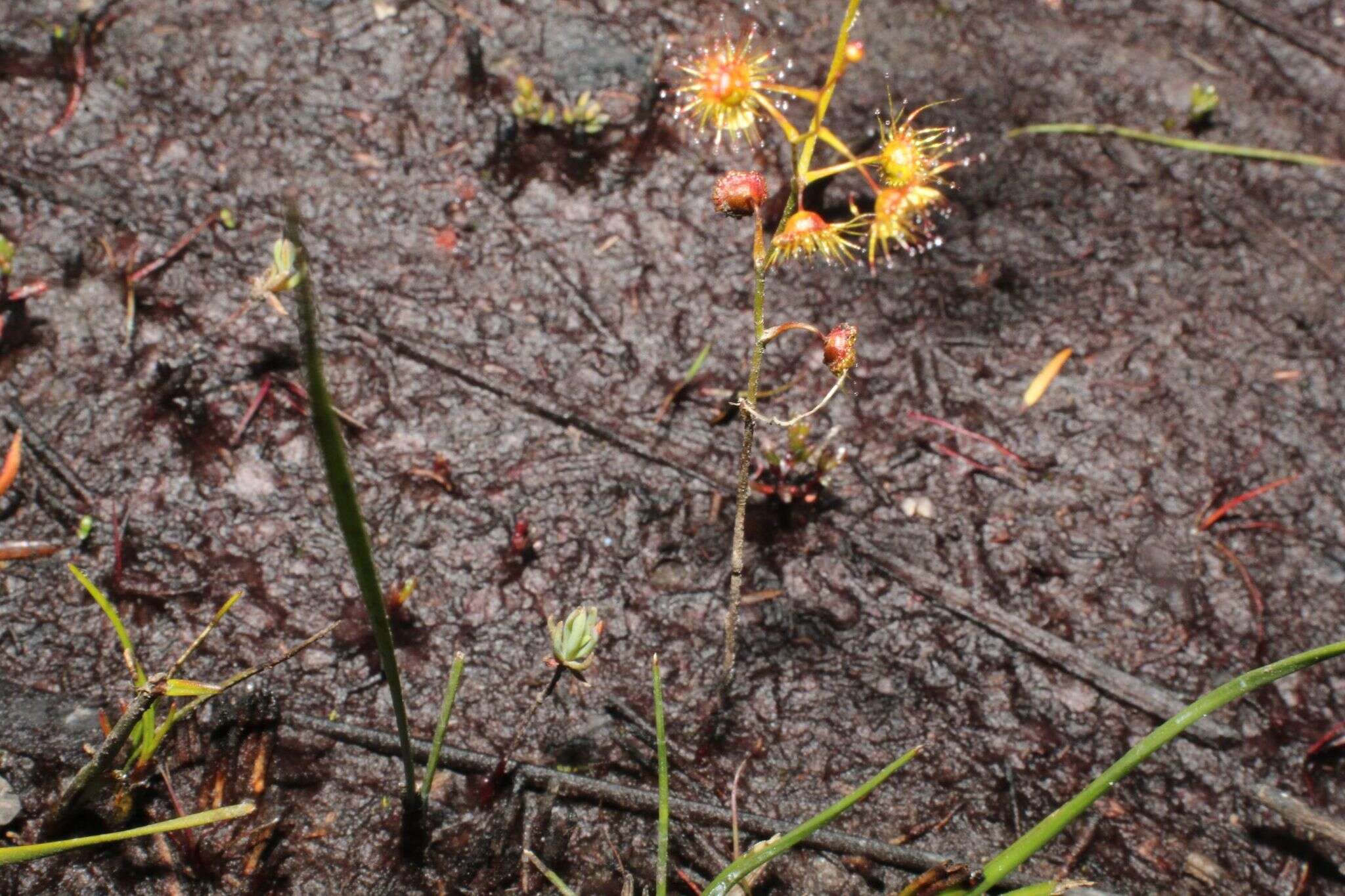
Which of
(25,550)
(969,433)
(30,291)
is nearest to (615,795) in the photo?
(969,433)

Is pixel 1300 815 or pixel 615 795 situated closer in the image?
pixel 615 795

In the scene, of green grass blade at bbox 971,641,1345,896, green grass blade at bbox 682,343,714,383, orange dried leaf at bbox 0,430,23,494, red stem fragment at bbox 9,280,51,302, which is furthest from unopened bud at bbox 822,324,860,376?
red stem fragment at bbox 9,280,51,302

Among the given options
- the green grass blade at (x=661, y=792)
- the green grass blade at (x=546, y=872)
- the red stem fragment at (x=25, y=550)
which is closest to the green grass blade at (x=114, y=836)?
the green grass blade at (x=546, y=872)

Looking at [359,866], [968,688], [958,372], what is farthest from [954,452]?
[359,866]

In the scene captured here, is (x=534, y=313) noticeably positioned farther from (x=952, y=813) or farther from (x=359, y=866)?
(x=952, y=813)

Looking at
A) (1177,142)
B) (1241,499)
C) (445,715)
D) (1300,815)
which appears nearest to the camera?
(445,715)

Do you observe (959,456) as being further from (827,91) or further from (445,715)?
(445,715)

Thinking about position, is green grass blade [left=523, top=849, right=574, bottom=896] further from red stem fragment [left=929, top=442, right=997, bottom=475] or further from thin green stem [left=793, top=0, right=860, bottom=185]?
red stem fragment [left=929, top=442, right=997, bottom=475]
